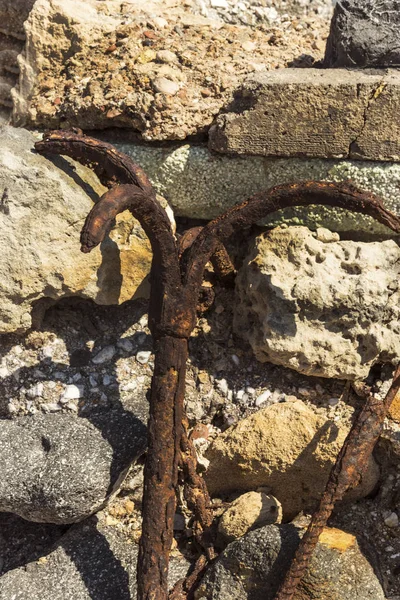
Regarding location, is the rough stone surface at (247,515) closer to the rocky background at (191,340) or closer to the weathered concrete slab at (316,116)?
the rocky background at (191,340)

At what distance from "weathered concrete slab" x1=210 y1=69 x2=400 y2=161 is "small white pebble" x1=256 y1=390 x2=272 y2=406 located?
2.79 ft

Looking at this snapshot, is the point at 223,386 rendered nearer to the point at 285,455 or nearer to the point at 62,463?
the point at 285,455

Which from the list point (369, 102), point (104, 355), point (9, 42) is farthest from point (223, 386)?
point (9, 42)

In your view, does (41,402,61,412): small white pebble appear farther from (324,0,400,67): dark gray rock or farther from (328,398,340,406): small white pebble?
(324,0,400,67): dark gray rock

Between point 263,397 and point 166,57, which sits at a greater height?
point 166,57

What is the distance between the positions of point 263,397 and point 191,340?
0.35 meters

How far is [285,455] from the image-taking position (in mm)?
2365

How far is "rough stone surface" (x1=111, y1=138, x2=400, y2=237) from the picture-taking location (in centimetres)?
244

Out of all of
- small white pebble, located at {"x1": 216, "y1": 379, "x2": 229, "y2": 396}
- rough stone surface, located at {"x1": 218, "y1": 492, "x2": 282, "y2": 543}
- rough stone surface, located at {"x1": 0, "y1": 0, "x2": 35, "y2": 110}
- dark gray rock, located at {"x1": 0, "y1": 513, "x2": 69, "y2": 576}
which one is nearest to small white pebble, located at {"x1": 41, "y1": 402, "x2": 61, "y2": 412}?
dark gray rock, located at {"x1": 0, "y1": 513, "x2": 69, "y2": 576}

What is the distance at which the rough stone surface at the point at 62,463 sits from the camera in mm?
2234

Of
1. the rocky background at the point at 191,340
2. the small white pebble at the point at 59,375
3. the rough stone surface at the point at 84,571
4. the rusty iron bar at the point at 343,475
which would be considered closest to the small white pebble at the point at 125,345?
the rocky background at the point at 191,340

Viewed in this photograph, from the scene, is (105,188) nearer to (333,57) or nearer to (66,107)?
(66,107)

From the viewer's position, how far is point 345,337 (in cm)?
242

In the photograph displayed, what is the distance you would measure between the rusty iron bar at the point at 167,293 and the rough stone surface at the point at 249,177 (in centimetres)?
19
